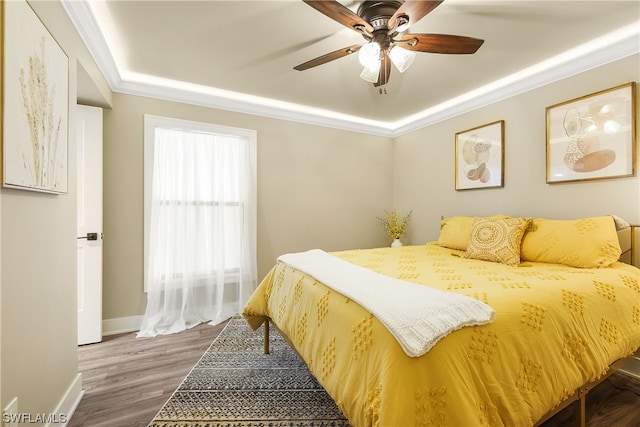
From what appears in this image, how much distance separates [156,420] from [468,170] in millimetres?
3579

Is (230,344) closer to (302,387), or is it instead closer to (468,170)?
(302,387)

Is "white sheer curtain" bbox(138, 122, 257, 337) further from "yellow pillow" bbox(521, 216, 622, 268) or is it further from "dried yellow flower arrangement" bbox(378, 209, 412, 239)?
"yellow pillow" bbox(521, 216, 622, 268)

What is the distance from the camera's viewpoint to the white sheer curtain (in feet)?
9.27

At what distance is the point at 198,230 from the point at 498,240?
290cm

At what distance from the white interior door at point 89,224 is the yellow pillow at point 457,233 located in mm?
3390

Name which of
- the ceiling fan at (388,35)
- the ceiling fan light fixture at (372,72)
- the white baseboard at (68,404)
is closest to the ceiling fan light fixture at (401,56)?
the ceiling fan at (388,35)

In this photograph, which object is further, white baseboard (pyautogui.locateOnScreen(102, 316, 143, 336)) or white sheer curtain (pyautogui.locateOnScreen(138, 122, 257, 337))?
white sheer curtain (pyautogui.locateOnScreen(138, 122, 257, 337))

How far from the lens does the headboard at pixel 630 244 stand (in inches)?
78.6

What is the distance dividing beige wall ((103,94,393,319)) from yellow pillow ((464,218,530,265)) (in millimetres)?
1864

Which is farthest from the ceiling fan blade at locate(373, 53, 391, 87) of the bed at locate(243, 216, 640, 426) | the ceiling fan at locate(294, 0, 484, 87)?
the bed at locate(243, 216, 640, 426)

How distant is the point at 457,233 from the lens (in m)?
2.73

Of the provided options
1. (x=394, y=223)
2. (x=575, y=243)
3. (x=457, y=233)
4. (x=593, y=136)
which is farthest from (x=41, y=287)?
(x=593, y=136)

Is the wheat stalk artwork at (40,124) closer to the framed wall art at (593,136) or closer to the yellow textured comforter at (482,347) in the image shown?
the yellow textured comforter at (482,347)

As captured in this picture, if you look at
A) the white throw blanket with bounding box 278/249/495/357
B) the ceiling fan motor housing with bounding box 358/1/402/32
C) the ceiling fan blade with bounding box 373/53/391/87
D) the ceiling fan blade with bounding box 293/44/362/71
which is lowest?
the white throw blanket with bounding box 278/249/495/357
